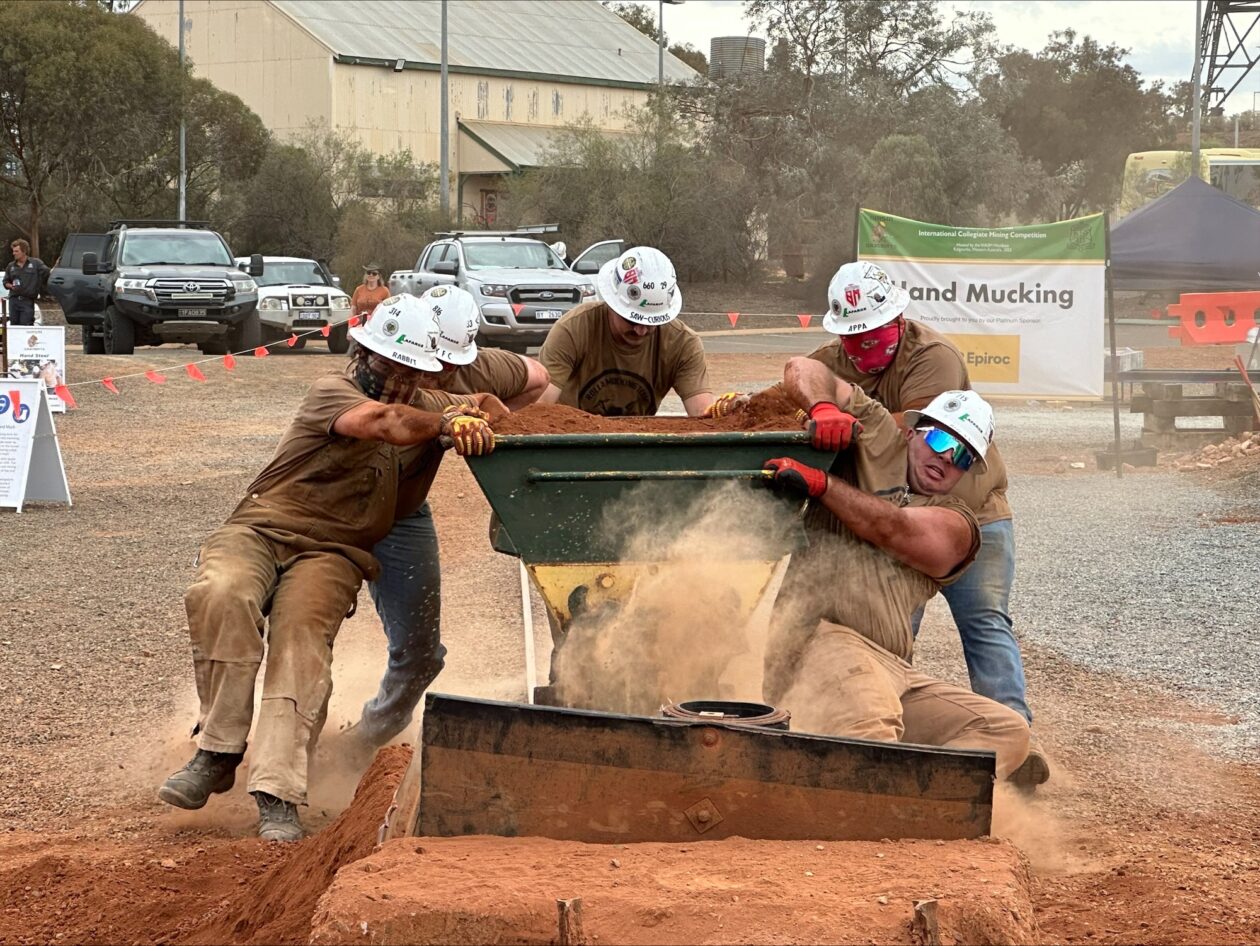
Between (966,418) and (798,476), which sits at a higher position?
(966,418)

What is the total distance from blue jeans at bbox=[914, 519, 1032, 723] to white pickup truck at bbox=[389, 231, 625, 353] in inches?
711

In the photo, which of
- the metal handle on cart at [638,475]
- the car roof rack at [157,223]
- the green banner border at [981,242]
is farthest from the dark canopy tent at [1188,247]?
the metal handle on cart at [638,475]

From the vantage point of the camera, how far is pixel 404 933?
3.53 metres

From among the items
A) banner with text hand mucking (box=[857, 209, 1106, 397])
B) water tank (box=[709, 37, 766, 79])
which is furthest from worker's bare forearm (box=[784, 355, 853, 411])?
water tank (box=[709, 37, 766, 79])

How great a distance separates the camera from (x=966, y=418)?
17.6ft

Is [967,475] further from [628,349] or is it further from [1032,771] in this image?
[628,349]

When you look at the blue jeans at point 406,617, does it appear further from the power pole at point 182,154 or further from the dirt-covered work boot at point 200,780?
the power pole at point 182,154

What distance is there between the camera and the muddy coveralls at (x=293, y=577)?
5516 mm

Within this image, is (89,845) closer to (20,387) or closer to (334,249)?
(20,387)

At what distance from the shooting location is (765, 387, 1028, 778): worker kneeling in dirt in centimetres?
522

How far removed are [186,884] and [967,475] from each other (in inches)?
123

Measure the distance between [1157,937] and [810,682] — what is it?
4.33 ft

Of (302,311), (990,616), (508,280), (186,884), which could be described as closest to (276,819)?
(186,884)

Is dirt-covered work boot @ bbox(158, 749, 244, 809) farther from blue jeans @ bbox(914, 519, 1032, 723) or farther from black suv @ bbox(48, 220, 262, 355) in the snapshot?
black suv @ bbox(48, 220, 262, 355)
